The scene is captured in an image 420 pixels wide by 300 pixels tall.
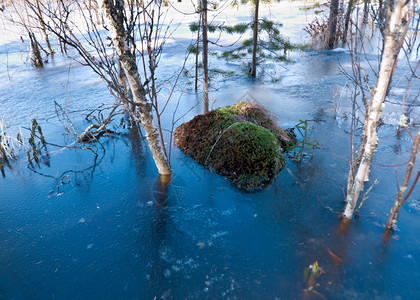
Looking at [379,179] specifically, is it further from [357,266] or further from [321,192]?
[357,266]

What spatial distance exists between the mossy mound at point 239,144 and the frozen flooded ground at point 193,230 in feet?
0.73

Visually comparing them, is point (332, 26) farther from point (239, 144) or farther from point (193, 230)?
point (193, 230)

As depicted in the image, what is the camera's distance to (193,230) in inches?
162

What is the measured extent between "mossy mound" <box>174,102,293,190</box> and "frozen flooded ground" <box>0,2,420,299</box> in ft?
0.73

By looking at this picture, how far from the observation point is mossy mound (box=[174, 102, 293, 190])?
16.8ft

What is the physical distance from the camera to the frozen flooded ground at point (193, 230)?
336 centimetres

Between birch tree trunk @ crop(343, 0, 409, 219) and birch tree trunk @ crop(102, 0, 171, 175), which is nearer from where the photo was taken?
birch tree trunk @ crop(343, 0, 409, 219)

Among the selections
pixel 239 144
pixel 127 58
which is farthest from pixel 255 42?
pixel 127 58

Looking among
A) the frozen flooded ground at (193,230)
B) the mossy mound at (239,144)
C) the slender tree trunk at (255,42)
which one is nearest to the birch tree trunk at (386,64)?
the frozen flooded ground at (193,230)

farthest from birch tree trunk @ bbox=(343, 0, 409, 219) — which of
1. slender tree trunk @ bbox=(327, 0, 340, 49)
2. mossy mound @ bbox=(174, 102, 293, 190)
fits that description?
slender tree trunk @ bbox=(327, 0, 340, 49)

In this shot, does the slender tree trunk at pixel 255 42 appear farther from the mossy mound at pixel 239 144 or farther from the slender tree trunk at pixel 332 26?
the slender tree trunk at pixel 332 26

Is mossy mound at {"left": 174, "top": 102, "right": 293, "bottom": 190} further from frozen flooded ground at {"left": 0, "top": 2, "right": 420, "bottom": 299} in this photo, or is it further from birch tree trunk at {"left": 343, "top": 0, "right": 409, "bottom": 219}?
birch tree trunk at {"left": 343, "top": 0, "right": 409, "bottom": 219}

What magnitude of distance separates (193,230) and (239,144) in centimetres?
184

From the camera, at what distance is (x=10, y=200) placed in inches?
189
